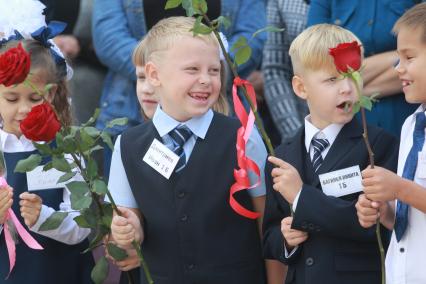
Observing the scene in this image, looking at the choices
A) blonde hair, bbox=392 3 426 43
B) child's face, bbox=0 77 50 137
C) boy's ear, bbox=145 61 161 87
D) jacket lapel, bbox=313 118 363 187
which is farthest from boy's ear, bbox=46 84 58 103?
blonde hair, bbox=392 3 426 43

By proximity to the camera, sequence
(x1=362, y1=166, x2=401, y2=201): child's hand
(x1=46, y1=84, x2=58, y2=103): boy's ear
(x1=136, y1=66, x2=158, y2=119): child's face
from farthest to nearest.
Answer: (x1=136, y1=66, x2=158, y2=119): child's face
(x1=46, y1=84, x2=58, y2=103): boy's ear
(x1=362, y1=166, x2=401, y2=201): child's hand

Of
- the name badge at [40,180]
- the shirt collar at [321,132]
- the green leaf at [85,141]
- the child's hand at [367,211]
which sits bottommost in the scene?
the name badge at [40,180]

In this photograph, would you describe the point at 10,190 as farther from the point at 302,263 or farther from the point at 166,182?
the point at 302,263

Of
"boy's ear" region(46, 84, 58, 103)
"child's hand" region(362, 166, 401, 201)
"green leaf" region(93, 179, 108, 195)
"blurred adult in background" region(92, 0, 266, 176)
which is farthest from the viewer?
"blurred adult in background" region(92, 0, 266, 176)

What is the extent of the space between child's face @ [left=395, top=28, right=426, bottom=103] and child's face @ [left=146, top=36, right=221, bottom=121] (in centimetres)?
73

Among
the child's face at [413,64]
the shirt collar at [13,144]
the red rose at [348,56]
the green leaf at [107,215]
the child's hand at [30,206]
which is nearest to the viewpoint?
the red rose at [348,56]

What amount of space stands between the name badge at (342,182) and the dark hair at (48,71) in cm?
125

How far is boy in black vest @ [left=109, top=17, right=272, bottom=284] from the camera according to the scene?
3.59m

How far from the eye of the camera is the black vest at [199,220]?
3.59 metres

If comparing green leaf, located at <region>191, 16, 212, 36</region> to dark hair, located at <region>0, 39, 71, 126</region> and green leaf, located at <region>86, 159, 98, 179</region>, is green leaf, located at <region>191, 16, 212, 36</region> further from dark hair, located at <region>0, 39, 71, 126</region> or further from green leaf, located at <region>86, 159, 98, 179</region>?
dark hair, located at <region>0, 39, 71, 126</region>

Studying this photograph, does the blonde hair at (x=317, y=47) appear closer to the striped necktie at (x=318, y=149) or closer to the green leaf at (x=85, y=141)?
the striped necktie at (x=318, y=149)

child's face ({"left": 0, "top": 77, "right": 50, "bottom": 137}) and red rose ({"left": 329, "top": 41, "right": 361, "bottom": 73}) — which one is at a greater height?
red rose ({"left": 329, "top": 41, "right": 361, "bottom": 73})

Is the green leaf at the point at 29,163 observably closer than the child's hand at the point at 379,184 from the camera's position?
No

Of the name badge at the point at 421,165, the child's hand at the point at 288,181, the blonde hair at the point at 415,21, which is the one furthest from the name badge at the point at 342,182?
the blonde hair at the point at 415,21
